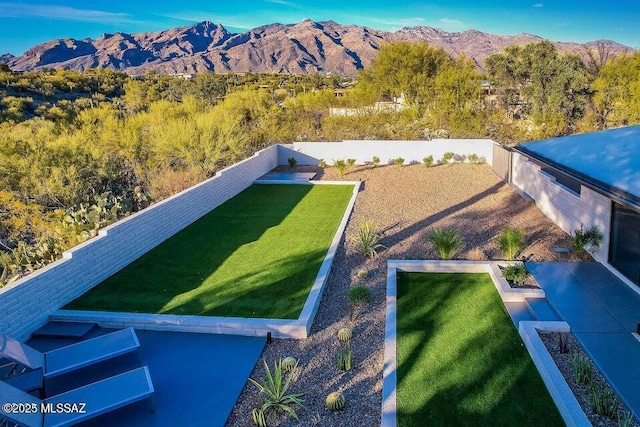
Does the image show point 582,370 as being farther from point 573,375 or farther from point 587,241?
point 587,241

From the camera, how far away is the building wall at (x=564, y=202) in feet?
26.7

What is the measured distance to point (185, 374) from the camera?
5453 mm

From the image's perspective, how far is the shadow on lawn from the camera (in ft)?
24.3

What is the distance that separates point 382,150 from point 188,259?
13.2 m

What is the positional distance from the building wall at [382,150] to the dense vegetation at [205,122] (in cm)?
273

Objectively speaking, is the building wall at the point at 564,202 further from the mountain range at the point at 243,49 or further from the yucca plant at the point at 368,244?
the mountain range at the point at 243,49

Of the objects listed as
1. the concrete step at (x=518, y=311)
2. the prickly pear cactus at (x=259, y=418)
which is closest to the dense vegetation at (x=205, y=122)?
the prickly pear cactus at (x=259, y=418)

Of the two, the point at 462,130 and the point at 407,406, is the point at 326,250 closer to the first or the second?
the point at 407,406

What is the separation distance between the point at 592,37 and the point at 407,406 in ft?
260

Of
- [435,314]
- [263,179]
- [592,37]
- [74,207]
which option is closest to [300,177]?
[263,179]

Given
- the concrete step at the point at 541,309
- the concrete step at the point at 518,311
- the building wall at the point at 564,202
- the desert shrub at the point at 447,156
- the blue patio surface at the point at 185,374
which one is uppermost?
the desert shrub at the point at 447,156

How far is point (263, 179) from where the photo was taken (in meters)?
17.8

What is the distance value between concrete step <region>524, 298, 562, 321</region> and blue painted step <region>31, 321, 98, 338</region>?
6465 millimetres

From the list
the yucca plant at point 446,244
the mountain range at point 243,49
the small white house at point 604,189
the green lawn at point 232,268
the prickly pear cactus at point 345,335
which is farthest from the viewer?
the mountain range at point 243,49
